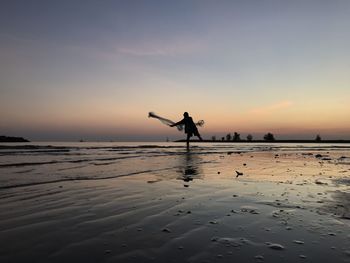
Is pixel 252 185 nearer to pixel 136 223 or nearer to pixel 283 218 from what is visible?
pixel 283 218

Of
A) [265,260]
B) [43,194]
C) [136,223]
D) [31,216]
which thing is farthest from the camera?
[43,194]

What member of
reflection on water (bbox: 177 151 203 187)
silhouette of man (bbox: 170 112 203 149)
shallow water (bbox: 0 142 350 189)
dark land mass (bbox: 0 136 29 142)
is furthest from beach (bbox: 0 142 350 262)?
dark land mass (bbox: 0 136 29 142)

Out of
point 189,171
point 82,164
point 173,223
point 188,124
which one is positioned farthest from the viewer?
point 188,124

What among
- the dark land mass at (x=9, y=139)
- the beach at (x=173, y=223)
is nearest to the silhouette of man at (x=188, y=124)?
the beach at (x=173, y=223)

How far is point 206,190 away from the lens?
335 inches

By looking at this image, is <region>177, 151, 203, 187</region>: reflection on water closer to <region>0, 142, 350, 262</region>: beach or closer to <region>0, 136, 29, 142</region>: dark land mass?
<region>0, 142, 350, 262</region>: beach

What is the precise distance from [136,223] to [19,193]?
413cm

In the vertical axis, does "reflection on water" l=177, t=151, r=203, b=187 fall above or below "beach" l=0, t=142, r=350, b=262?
above

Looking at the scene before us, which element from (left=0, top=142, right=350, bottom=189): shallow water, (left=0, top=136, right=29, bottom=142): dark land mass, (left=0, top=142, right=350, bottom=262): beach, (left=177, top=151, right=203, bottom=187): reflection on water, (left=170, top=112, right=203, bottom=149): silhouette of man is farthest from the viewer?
(left=0, top=136, right=29, bottom=142): dark land mass

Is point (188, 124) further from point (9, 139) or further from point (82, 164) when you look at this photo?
point (9, 139)

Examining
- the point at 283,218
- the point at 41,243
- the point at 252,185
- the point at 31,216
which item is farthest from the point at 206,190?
the point at 41,243

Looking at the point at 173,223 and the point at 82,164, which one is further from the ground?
the point at 82,164

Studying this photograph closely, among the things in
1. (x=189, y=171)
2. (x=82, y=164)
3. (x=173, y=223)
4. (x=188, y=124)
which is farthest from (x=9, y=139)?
(x=173, y=223)

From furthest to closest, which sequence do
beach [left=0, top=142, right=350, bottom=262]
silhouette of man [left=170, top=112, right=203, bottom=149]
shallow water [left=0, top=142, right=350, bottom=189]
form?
silhouette of man [left=170, top=112, right=203, bottom=149] → shallow water [left=0, top=142, right=350, bottom=189] → beach [left=0, top=142, right=350, bottom=262]
